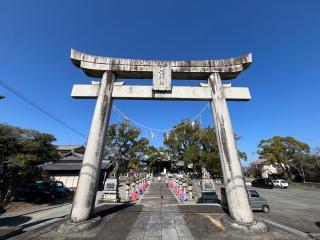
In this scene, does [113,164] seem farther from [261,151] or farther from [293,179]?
[293,179]

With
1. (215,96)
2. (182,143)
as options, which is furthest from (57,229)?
(182,143)

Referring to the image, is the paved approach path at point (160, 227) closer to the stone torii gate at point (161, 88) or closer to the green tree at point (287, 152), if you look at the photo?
the stone torii gate at point (161, 88)

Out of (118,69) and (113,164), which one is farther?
(113,164)

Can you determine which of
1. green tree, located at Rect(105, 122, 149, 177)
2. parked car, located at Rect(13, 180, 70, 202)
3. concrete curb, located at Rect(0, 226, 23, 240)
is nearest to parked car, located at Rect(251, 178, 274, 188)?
green tree, located at Rect(105, 122, 149, 177)

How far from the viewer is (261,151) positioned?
5047 cm

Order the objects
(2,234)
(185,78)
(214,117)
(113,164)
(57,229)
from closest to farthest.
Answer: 1. (2,234)
2. (57,229)
3. (214,117)
4. (185,78)
5. (113,164)

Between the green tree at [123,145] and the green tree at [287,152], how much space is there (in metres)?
27.2

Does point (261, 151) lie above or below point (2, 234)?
above

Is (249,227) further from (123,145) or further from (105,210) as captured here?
(123,145)

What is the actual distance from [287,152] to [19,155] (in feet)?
A: 163

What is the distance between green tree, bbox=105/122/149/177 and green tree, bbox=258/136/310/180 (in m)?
27.2

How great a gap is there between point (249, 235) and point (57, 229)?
6103 mm

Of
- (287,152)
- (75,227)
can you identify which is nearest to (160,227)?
(75,227)

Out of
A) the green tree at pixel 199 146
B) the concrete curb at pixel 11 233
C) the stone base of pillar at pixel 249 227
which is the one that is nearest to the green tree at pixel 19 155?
the concrete curb at pixel 11 233
